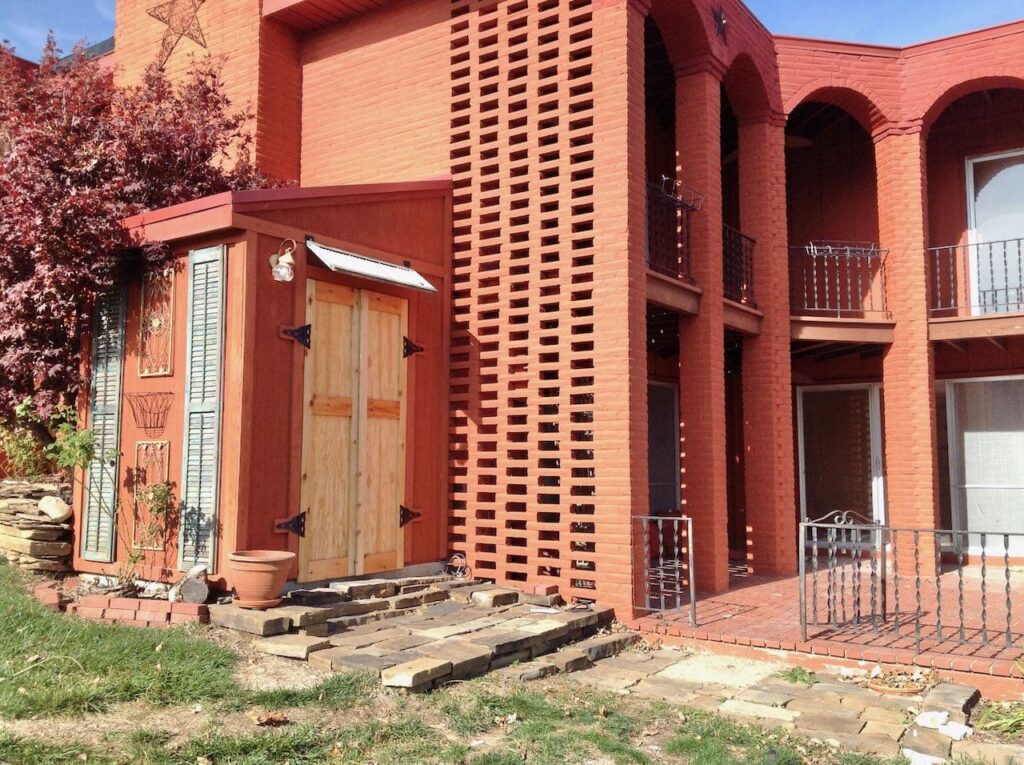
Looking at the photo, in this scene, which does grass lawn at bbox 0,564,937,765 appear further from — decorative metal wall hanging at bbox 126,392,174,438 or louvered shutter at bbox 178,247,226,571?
decorative metal wall hanging at bbox 126,392,174,438

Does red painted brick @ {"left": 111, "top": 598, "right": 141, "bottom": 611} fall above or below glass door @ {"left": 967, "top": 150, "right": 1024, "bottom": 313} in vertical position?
below

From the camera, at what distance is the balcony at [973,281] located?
10898 mm

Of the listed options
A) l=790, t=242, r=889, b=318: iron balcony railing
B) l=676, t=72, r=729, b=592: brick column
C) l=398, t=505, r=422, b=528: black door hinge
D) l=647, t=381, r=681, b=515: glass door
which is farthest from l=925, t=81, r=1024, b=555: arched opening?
l=398, t=505, r=422, b=528: black door hinge

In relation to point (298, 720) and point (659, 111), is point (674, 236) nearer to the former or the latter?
point (659, 111)

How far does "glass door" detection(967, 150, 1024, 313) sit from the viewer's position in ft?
36.0

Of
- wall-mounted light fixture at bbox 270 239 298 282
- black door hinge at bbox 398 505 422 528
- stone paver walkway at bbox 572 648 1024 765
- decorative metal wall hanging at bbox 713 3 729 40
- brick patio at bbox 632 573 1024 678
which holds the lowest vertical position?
stone paver walkway at bbox 572 648 1024 765

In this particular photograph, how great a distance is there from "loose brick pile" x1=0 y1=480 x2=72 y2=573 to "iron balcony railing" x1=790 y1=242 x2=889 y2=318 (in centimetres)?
914

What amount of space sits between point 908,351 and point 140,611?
9125 millimetres

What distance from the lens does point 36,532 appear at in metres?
7.66

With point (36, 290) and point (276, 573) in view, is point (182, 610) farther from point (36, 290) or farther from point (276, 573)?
point (36, 290)

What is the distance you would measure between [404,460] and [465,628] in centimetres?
211

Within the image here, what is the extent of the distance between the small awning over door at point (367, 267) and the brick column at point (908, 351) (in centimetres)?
629

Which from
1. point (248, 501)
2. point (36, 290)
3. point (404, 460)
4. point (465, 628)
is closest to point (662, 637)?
point (465, 628)

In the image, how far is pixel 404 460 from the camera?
7961mm
